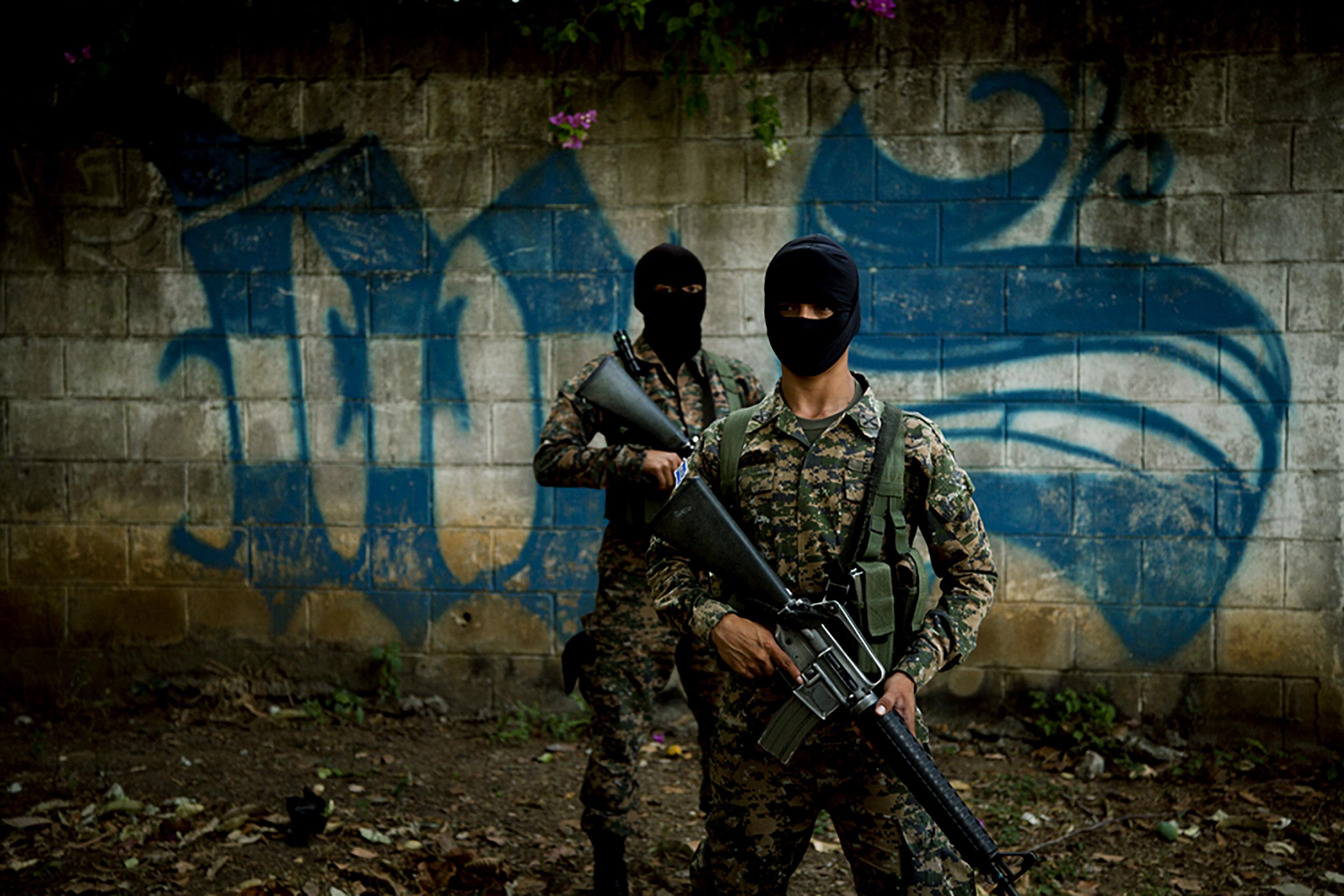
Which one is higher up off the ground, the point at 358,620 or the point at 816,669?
the point at 816,669

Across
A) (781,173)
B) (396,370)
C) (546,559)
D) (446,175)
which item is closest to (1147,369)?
(781,173)

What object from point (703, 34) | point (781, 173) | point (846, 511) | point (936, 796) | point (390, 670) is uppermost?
point (703, 34)

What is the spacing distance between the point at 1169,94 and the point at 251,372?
12.1 ft

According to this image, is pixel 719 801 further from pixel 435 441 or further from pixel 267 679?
pixel 267 679

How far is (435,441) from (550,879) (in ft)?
6.04

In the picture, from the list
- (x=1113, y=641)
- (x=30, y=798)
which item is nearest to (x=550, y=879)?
(x=30, y=798)

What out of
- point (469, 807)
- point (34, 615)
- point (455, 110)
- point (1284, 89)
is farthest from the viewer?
point (34, 615)

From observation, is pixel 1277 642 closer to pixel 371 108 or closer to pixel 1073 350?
pixel 1073 350

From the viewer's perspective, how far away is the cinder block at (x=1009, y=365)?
3955mm

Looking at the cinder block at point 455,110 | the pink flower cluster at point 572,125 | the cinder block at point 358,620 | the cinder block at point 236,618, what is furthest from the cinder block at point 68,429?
the pink flower cluster at point 572,125

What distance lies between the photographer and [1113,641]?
13.0 feet

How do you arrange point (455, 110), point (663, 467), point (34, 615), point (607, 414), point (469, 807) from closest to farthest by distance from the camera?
1. point (663, 467)
2. point (607, 414)
3. point (469, 807)
4. point (455, 110)
5. point (34, 615)

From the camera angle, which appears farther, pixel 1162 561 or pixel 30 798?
pixel 1162 561

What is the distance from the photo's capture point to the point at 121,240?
4242 millimetres
